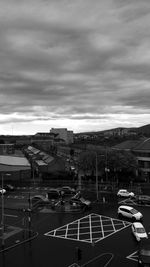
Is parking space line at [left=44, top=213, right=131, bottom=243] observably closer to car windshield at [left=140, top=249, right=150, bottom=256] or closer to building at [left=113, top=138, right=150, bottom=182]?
car windshield at [left=140, top=249, right=150, bottom=256]

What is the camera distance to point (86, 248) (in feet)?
86.5

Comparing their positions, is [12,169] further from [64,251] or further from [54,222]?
[64,251]

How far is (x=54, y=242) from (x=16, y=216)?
11.0m

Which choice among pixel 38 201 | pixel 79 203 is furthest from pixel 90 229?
pixel 38 201

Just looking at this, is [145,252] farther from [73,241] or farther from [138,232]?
[73,241]

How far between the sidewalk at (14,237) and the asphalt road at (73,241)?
2.13 ft

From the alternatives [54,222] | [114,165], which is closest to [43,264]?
[54,222]

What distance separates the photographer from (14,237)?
96.2 ft

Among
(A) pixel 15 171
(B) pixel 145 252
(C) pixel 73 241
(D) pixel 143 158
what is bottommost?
(C) pixel 73 241

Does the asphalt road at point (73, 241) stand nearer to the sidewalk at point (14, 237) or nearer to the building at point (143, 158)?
the sidewalk at point (14, 237)

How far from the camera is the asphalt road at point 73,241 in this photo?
23.6 m

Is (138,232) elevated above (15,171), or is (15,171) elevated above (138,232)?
(15,171)

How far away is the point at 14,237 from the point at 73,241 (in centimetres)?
574

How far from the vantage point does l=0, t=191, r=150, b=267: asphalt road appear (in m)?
23.6
